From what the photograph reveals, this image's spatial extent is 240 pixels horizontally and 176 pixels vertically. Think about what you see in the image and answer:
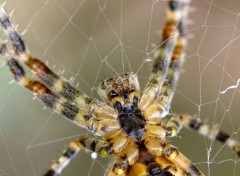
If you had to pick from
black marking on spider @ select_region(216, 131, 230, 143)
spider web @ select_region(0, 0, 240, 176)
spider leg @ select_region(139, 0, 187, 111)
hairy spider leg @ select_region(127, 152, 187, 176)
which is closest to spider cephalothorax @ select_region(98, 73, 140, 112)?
spider leg @ select_region(139, 0, 187, 111)

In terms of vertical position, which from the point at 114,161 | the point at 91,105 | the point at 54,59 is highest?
the point at 54,59

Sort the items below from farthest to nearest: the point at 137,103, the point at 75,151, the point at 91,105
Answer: the point at 75,151 → the point at 91,105 → the point at 137,103

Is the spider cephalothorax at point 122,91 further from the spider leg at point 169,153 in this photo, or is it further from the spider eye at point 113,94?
the spider leg at point 169,153

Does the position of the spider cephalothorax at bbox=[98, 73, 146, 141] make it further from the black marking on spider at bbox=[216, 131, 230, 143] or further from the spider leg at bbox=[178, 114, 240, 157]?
the black marking on spider at bbox=[216, 131, 230, 143]

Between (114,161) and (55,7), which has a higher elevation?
(55,7)

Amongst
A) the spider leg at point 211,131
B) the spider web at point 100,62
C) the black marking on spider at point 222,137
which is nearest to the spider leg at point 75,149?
the spider leg at point 211,131

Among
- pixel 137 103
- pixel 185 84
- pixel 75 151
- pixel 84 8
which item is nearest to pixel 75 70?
pixel 84 8

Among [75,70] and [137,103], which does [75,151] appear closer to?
[137,103]
